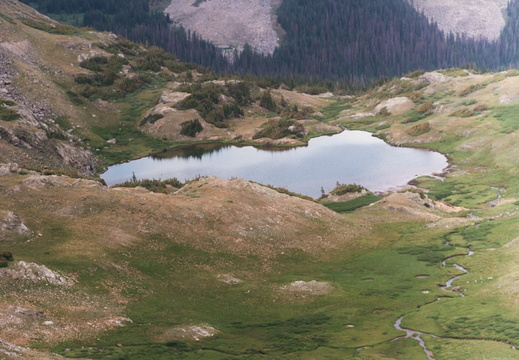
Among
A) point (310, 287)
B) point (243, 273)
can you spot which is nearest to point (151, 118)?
point (243, 273)

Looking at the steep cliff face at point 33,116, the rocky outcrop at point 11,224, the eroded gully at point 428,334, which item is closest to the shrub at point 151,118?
the steep cliff face at point 33,116

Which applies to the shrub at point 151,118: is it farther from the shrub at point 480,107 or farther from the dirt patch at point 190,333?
the dirt patch at point 190,333

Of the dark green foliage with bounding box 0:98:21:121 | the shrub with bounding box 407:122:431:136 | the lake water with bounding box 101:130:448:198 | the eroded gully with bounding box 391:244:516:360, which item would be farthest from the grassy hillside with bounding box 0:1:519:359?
the shrub with bounding box 407:122:431:136


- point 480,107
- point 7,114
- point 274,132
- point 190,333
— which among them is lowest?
point 274,132

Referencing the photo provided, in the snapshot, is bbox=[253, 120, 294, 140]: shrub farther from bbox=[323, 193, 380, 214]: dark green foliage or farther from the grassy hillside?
the grassy hillside

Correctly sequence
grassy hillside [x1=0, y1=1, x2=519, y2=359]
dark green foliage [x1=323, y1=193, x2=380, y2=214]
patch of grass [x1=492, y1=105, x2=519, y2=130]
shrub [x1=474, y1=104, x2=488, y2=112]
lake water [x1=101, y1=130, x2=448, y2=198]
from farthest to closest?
shrub [x1=474, y1=104, x2=488, y2=112] < patch of grass [x1=492, y1=105, x2=519, y2=130] < lake water [x1=101, y1=130, x2=448, y2=198] < dark green foliage [x1=323, y1=193, x2=380, y2=214] < grassy hillside [x1=0, y1=1, x2=519, y2=359]

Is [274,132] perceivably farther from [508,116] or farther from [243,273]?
[243,273]
